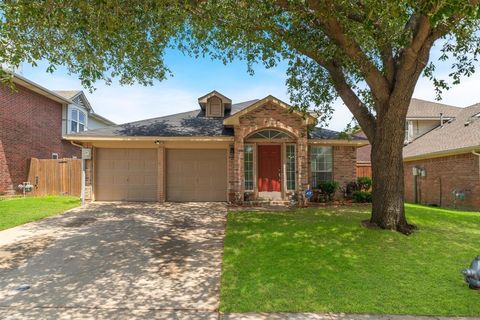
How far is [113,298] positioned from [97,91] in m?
7.25

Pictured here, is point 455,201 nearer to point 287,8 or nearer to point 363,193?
point 363,193

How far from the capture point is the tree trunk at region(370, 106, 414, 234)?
816 cm

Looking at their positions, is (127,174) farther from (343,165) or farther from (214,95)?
(343,165)

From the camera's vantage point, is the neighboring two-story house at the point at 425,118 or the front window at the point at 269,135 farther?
the neighboring two-story house at the point at 425,118

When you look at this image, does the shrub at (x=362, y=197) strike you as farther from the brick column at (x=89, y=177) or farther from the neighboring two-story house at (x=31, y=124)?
the neighboring two-story house at (x=31, y=124)

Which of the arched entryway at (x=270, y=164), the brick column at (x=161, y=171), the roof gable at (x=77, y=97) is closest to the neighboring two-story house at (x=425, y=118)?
the arched entryway at (x=270, y=164)

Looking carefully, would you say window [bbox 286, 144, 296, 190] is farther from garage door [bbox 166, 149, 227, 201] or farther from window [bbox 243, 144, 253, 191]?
garage door [bbox 166, 149, 227, 201]

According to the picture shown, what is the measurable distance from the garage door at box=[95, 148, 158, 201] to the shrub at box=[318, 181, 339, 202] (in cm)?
747

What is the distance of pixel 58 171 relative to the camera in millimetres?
16734

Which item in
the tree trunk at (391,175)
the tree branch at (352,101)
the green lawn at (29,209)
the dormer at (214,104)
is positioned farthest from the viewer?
the dormer at (214,104)

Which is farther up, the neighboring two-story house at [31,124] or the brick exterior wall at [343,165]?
the neighboring two-story house at [31,124]

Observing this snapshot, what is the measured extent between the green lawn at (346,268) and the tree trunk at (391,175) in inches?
16.8

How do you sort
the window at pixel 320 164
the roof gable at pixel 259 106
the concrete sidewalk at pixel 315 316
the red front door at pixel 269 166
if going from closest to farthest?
the concrete sidewalk at pixel 315 316
the roof gable at pixel 259 106
the red front door at pixel 269 166
the window at pixel 320 164

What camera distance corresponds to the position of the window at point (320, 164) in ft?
47.8
